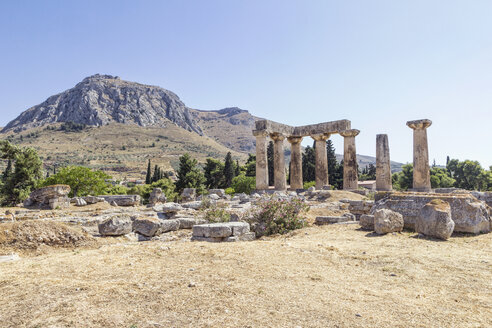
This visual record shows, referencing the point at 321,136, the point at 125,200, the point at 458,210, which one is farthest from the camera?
the point at 321,136

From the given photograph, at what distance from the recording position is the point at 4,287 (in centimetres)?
483

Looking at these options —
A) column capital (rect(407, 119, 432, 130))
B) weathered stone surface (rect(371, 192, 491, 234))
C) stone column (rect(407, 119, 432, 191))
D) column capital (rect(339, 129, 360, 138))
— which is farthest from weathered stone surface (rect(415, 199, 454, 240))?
column capital (rect(339, 129, 360, 138))

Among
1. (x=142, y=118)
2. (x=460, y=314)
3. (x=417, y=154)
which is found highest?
(x=142, y=118)

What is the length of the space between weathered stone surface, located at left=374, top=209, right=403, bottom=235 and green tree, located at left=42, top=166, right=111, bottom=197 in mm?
24306

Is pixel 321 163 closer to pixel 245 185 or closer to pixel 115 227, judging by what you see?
pixel 245 185

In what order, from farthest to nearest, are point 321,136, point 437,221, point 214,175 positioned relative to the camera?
point 214,175, point 321,136, point 437,221

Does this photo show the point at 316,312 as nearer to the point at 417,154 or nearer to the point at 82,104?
the point at 417,154

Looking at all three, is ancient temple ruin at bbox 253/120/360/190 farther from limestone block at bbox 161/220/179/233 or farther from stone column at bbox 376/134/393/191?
limestone block at bbox 161/220/179/233

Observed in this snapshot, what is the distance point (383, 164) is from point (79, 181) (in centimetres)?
2415

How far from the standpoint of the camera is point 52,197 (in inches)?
774

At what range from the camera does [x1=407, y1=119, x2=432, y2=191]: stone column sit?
73.5 ft

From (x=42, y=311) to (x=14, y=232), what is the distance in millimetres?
4870

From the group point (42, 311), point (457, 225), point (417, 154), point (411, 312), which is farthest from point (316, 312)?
point (417, 154)

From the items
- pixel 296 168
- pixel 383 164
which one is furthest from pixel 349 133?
pixel 296 168
